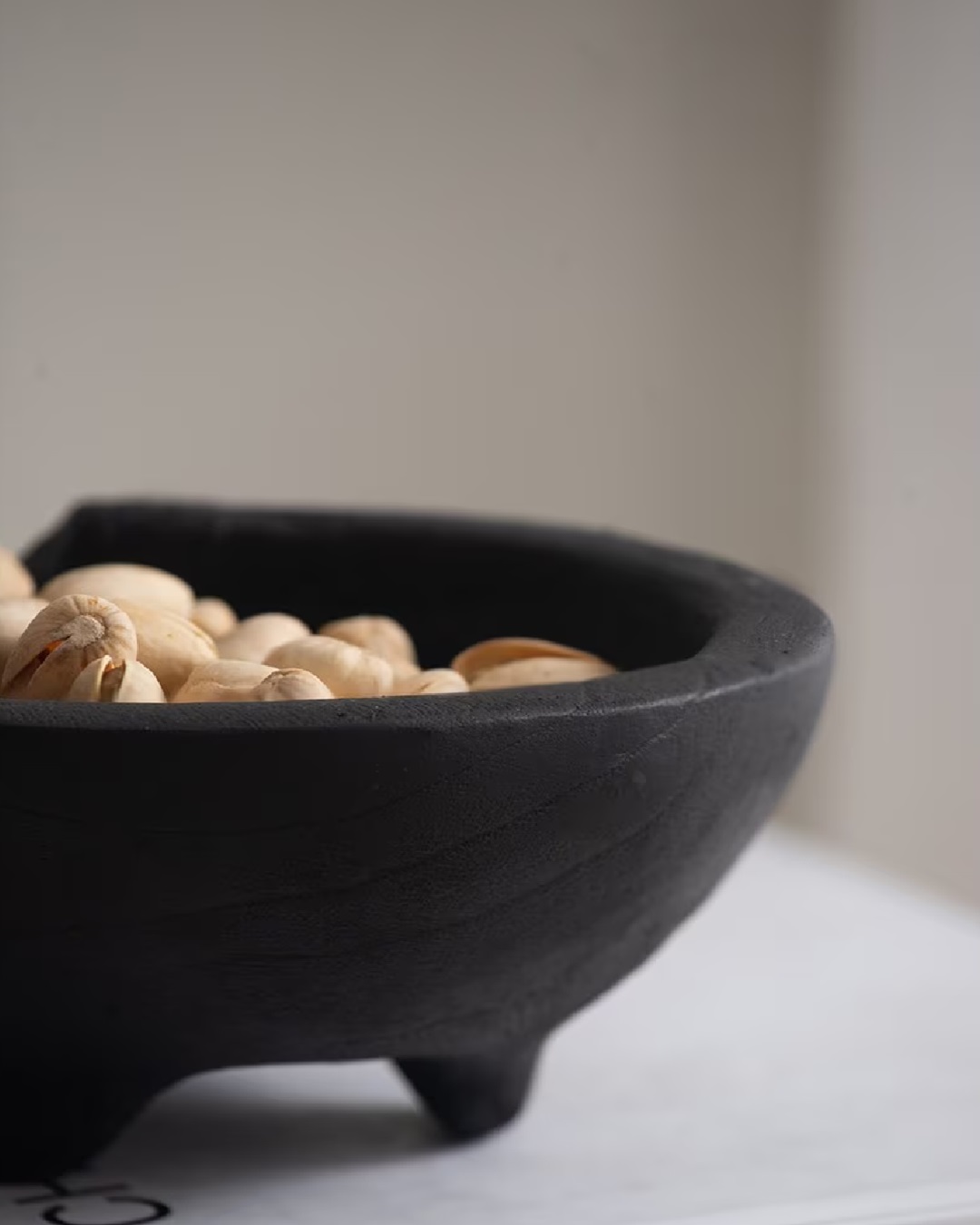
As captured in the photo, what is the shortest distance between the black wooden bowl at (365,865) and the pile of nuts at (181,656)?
37 millimetres

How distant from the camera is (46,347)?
3.82 ft

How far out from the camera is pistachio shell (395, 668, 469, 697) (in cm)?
41

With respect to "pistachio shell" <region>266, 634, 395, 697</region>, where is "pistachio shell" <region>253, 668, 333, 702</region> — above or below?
above

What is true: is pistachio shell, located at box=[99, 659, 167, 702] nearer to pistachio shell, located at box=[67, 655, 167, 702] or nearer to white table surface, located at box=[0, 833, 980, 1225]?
pistachio shell, located at box=[67, 655, 167, 702]

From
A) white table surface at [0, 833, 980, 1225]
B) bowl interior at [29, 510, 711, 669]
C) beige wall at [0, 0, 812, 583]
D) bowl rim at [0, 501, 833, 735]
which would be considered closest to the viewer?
bowl rim at [0, 501, 833, 735]

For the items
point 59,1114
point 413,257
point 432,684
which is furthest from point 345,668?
point 413,257

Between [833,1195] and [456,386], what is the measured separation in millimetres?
892

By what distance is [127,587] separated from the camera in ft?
1.56

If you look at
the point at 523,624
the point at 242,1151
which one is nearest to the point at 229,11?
the point at 523,624

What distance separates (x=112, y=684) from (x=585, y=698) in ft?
0.32

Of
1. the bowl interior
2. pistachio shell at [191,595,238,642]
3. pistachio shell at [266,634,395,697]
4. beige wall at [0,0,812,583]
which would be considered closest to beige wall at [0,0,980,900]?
beige wall at [0,0,812,583]

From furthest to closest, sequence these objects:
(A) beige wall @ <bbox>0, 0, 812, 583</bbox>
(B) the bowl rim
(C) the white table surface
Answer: (A) beige wall @ <bbox>0, 0, 812, 583</bbox> → (C) the white table surface → (B) the bowl rim

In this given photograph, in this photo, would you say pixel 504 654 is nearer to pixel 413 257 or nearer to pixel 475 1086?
pixel 475 1086

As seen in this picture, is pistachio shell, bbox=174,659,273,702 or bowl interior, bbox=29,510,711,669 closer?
pistachio shell, bbox=174,659,273,702
